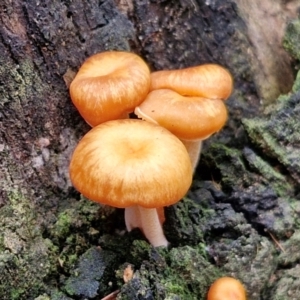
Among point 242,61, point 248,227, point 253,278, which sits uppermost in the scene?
point 242,61

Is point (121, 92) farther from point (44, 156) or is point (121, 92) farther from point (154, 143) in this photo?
point (44, 156)

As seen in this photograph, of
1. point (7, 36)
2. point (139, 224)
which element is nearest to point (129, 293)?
A: point (139, 224)

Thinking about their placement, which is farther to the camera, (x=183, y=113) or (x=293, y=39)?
(x=293, y=39)

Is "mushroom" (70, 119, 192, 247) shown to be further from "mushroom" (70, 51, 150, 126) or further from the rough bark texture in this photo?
the rough bark texture

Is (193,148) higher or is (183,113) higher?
(183,113)

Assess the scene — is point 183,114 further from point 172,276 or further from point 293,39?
point 293,39

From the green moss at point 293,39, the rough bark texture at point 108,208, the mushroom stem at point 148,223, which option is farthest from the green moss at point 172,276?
the green moss at point 293,39

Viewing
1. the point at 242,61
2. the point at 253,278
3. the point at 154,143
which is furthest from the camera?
the point at 242,61

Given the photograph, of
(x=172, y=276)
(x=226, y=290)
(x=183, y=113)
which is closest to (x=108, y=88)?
(x=183, y=113)
